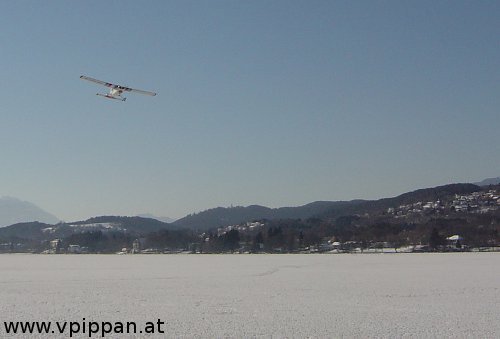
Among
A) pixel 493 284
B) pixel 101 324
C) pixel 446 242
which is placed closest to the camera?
pixel 101 324

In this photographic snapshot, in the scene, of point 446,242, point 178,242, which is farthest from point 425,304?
point 178,242

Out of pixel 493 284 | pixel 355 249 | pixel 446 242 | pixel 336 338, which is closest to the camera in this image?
pixel 336 338

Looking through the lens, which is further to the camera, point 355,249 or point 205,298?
point 355,249

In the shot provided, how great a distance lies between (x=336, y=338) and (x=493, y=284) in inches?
654

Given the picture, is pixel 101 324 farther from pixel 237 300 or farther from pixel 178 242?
pixel 178 242

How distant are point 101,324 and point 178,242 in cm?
12726

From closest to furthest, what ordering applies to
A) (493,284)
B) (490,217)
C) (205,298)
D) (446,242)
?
1. (205,298)
2. (493,284)
3. (446,242)
4. (490,217)

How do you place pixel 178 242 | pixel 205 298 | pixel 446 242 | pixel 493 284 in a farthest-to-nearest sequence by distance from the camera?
pixel 178 242
pixel 446 242
pixel 493 284
pixel 205 298

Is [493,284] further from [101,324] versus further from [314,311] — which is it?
[101,324]

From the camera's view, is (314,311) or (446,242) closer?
(314,311)

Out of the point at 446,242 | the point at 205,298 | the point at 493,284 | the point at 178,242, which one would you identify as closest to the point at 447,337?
the point at 205,298

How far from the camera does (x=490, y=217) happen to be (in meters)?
156

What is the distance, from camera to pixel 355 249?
115000 millimetres

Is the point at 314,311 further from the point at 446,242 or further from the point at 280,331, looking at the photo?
the point at 446,242
